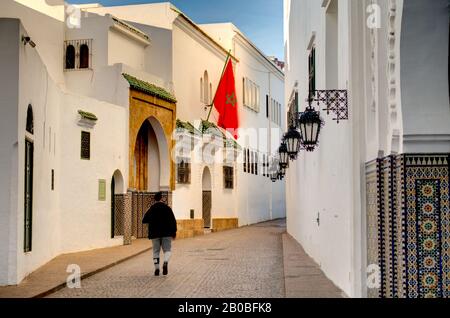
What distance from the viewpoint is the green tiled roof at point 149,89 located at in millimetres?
21312

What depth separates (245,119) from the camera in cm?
3538

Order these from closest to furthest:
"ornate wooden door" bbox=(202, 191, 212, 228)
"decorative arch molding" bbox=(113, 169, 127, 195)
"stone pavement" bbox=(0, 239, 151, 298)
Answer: "stone pavement" bbox=(0, 239, 151, 298) < "decorative arch molding" bbox=(113, 169, 127, 195) < "ornate wooden door" bbox=(202, 191, 212, 228)

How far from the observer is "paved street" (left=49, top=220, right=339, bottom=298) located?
10961 mm

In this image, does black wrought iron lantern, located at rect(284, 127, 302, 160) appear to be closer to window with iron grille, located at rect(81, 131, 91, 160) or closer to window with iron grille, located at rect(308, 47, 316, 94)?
window with iron grille, located at rect(308, 47, 316, 94)

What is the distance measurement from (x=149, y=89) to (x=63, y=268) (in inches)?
375

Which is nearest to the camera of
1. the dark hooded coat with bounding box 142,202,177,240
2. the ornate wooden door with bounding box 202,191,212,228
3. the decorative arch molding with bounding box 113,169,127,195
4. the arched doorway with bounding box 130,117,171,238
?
the dark hooded coat with bounding box 142,202,177,240

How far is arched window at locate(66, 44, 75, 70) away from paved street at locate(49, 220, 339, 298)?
22.7ft

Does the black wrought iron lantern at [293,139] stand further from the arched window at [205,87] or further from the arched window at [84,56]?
the arched window at [205,87]

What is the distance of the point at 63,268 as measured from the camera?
45.3 ft

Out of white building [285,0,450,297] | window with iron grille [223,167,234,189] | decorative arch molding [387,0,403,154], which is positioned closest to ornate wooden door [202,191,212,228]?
window with iron grille [223,167,234,189]

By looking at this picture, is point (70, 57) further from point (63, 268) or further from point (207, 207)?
point (63, 268)

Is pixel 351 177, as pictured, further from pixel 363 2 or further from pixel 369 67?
pixel 363 2

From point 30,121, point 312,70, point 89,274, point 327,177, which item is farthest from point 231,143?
point 327,177

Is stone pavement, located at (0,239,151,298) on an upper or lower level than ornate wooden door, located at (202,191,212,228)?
lower
